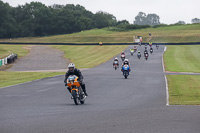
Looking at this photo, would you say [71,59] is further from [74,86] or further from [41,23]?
[41,23]

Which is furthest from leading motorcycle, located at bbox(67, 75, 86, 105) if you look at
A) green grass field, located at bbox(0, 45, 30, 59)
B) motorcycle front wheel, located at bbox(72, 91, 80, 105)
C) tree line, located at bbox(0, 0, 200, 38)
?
tree line, located at bbox(0, 0, 200, 38)

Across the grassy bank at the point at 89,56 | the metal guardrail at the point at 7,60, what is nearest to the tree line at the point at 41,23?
A: the grassy bank at the point at 89,56

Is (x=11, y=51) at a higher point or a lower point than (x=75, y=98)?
lower

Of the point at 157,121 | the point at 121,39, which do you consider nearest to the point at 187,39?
the point at 121,39

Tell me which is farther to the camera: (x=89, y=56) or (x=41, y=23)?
(x=41, y=23)

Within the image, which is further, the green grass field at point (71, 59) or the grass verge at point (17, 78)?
the green grass field at point (71, 59)

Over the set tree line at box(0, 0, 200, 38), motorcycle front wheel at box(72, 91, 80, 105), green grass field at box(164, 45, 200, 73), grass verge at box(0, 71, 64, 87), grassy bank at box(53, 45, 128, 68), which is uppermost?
tree line at box(0, 0, 200, 38)

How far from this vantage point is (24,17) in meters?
167

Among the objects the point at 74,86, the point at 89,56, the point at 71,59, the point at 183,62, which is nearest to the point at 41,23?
the point at 89,56

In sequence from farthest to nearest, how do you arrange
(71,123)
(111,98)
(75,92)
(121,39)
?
(121,39), (111,98), (75,92), (71,123)

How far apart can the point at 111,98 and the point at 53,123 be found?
7422 mm

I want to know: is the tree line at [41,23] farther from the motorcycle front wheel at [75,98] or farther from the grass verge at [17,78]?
the motorcycle front wheel at [75,98]

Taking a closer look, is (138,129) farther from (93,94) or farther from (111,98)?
(93,94)

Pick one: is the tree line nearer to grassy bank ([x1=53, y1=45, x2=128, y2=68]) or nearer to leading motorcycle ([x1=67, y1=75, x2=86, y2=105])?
grassy bank ([x1=53, y1=45, x2=128, y2=68])
